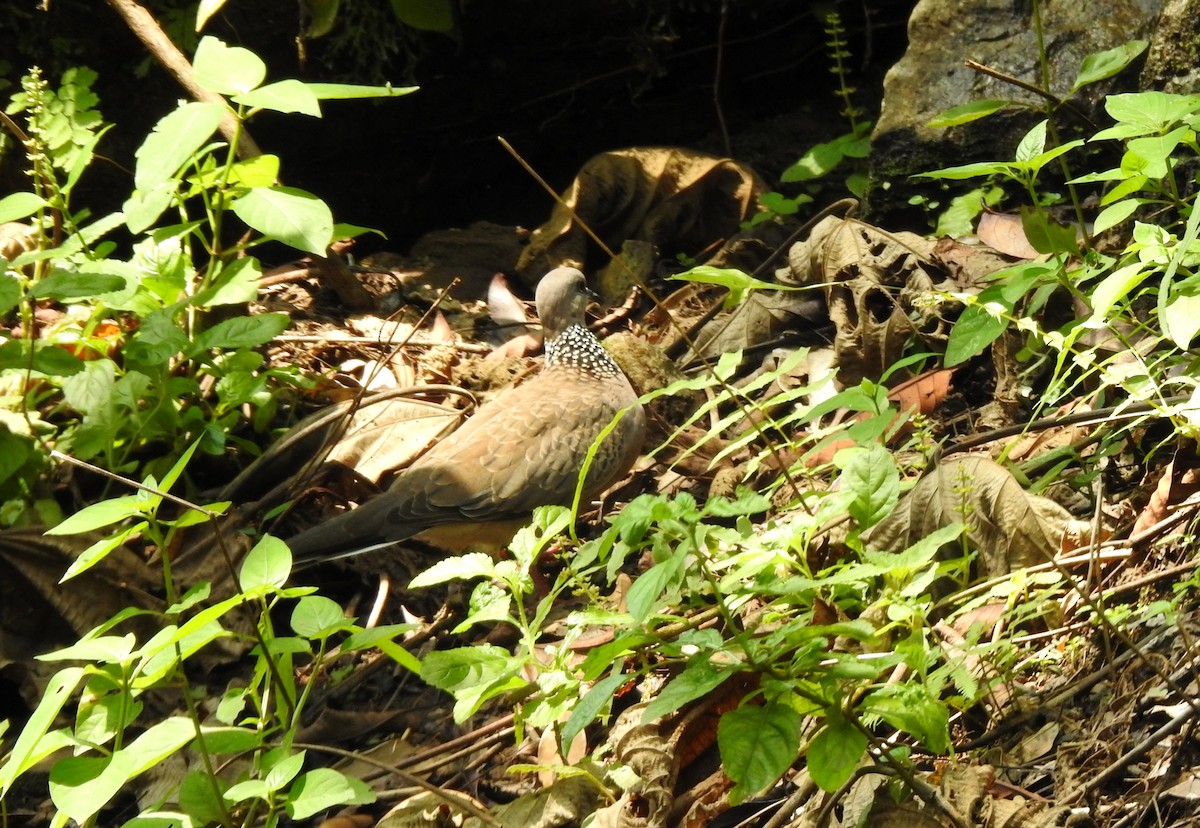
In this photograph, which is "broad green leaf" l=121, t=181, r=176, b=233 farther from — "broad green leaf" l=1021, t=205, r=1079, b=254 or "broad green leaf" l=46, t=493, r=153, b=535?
"broad green leaf" l=1021, t=205, r=1079, b=254

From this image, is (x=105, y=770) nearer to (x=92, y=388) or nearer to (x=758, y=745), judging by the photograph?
(x=758, y=745)

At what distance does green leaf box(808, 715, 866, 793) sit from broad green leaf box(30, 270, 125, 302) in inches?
109

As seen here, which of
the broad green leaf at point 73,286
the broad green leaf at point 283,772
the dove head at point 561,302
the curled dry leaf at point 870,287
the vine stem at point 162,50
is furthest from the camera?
the dove head at point 561,302

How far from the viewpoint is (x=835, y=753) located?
251cm

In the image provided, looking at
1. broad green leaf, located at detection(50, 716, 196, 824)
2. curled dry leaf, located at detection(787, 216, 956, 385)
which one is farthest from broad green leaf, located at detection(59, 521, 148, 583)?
curled dry leaf, located at detection(787, 216, 956, 385)

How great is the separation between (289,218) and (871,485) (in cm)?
198

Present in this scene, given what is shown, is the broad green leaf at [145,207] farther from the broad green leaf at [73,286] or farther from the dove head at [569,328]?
the dove head at [569,328]

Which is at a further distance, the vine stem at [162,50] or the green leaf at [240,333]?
the vine stem at [162,50]

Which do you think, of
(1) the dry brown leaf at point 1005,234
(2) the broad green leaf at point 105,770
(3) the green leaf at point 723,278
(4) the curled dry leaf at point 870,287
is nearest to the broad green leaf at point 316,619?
(2) the broad green leaf at point 105,770

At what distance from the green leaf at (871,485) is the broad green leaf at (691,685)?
22.0 inches

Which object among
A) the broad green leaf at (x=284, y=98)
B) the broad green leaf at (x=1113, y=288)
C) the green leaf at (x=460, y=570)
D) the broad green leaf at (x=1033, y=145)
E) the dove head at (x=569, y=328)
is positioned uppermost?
the broad green leaf at (x=284, y=98)

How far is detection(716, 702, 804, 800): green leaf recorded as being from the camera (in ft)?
8.13

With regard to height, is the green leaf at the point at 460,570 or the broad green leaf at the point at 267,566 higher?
the broad green leaf at the point at 267,566

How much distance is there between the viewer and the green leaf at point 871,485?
294 centimetres
